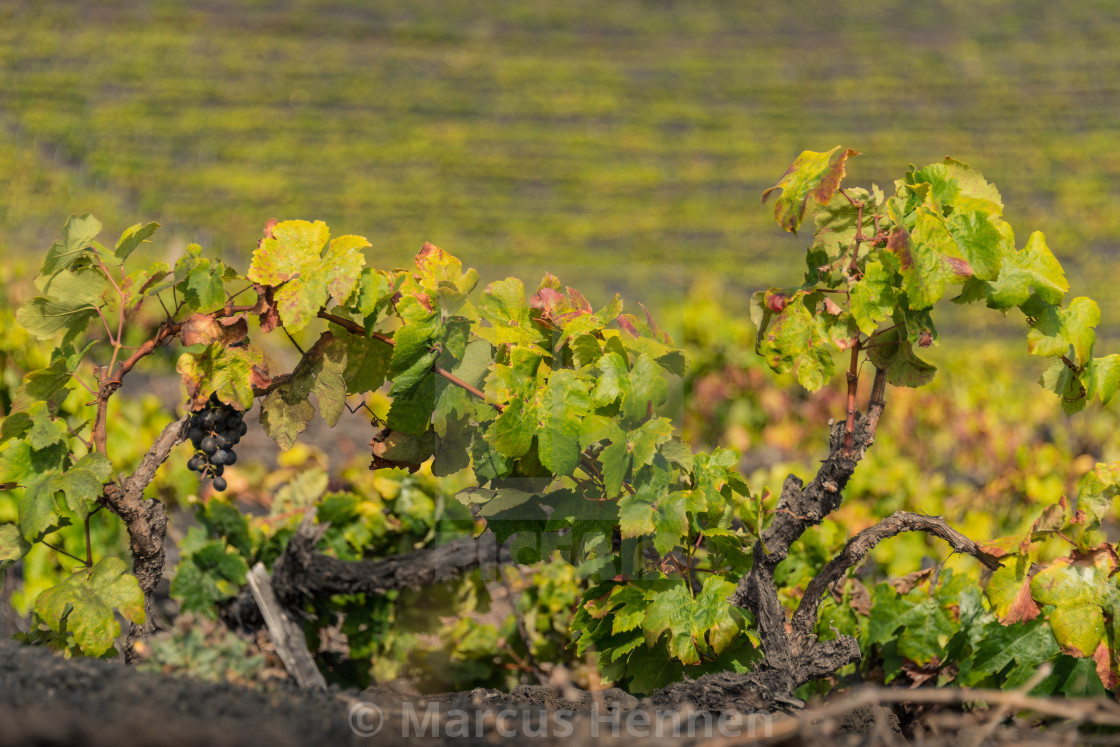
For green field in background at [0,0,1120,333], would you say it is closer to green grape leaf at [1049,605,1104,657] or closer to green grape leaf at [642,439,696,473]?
green grape leaf at [642,439,696,473]

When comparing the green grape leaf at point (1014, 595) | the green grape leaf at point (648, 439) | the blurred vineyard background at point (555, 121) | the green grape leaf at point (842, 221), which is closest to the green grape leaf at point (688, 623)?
the green grape leaf at point (648, 439)

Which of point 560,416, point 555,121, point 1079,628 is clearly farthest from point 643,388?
point 555,121

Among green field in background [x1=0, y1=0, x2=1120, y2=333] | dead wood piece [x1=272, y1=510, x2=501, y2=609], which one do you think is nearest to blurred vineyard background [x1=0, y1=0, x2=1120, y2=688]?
green field in background [x1=0, y1=0, x2=1120, y2=333]

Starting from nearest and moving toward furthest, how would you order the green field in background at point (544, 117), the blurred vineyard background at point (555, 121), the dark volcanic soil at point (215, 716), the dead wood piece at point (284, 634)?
the dark volcanic soil at point (215, 716), the dead wood piece at point (284, 634), the blurred vineyard background at point (555, 121), the green field in background at point (544, 117)

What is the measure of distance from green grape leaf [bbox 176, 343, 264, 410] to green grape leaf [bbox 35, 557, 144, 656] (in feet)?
1.31

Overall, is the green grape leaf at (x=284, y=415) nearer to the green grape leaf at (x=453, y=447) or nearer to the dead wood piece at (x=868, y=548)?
the green grape leaf at (x=453, y=447)

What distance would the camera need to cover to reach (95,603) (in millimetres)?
1790

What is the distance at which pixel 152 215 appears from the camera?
50.1 feet

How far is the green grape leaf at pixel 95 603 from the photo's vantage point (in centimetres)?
176

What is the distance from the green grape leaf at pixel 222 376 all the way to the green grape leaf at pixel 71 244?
32cm

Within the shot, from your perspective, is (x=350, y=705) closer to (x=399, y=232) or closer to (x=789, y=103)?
(x=399, y=232)

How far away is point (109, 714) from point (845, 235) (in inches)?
65.0

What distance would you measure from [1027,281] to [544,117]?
68.8 ft

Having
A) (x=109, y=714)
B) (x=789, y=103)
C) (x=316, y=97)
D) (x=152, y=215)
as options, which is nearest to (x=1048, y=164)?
(x=789, y=103)
